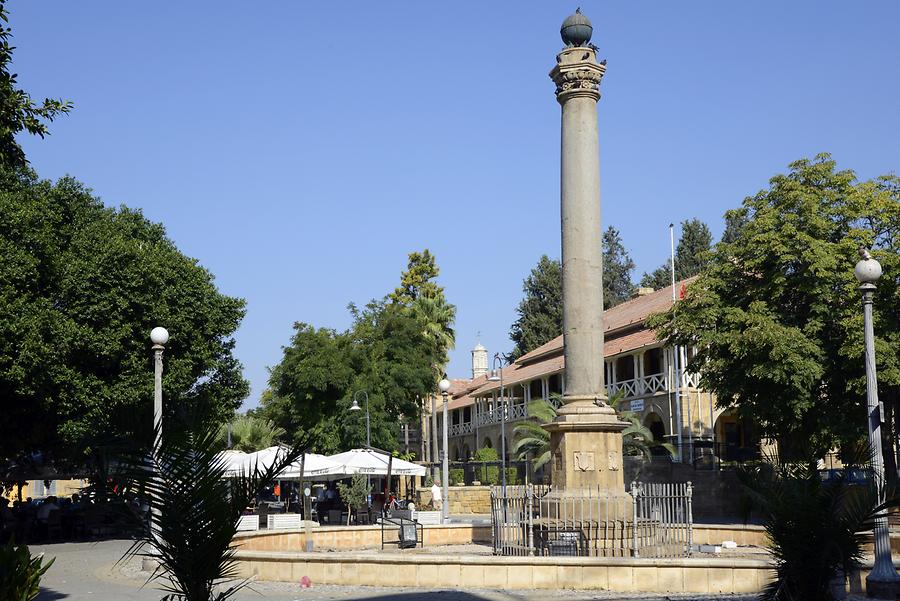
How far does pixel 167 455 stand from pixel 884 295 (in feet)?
83.4

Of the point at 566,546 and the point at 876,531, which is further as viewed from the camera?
the point at 566,546

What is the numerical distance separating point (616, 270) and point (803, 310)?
59.2m

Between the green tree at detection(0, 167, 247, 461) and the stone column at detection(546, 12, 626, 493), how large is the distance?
1103cm

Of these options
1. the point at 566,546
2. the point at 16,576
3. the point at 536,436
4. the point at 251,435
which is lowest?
the point at 566,546

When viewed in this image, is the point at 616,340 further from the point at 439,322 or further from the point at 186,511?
the point at 186,511

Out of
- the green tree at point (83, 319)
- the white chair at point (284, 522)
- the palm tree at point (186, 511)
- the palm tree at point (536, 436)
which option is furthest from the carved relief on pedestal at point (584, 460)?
the palm tree at point (536, 436)

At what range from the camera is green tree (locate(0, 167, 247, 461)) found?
27.9 metres

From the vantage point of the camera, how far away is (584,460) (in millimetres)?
20234

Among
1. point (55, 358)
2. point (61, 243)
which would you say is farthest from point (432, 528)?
point (61, 243)

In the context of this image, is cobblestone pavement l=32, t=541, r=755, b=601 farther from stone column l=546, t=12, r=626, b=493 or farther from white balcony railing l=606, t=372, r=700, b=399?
white balcony railing l=606, t=372, r=700, b=399

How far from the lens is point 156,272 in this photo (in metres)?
31.6

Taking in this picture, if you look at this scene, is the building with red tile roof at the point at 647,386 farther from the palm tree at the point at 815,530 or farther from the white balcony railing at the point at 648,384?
the palm tree at the point at 815,530

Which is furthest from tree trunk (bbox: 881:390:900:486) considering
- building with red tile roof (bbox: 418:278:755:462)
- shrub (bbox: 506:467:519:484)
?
shrub (bbox: 506:467:519:484)

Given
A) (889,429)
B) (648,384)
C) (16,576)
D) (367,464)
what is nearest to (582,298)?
(367,464)
